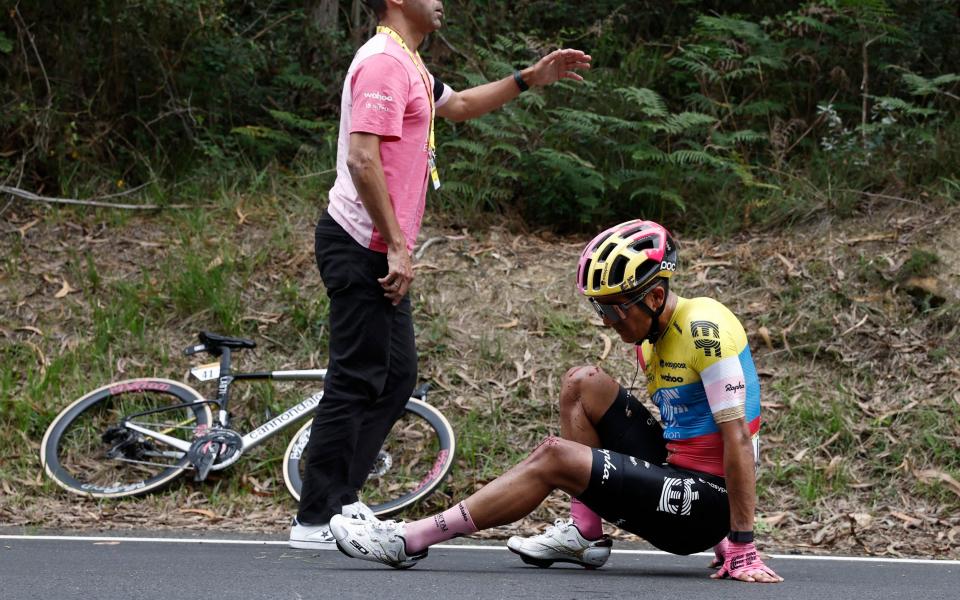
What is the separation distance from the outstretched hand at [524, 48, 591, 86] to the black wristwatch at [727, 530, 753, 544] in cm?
271

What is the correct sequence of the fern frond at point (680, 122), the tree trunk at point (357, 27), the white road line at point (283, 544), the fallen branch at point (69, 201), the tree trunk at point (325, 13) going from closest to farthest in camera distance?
the white road line at point (283, 544), the fern frond at point (680, 122), the fallen branch at point (69, 201), the tree trunk at point (357, 27), the tree trunk at point (325, 13)

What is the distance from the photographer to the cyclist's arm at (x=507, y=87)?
20.7 feet

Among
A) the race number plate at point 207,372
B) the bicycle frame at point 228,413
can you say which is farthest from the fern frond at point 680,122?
the race number plate at point 207,372

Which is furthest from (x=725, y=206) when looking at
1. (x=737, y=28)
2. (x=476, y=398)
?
(x=476, y=398)

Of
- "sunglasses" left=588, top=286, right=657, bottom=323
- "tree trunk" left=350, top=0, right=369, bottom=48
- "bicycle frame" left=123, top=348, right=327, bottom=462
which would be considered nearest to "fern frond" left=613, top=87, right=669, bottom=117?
"tree trunk" left=350, top=0, right=369, bottom=48

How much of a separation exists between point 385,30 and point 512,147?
14.9ft

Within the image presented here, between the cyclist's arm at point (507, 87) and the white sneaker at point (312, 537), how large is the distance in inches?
91.0

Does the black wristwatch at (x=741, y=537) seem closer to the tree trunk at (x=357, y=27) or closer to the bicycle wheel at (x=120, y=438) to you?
the bicycle wheel at (x=120, y=438)

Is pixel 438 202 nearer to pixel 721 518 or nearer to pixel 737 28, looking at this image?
pixel 737 28

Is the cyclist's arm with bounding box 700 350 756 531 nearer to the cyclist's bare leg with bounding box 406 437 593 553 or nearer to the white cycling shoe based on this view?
the cyclist's bare leg with bounding box 406 437 593 553

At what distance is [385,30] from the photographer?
18.1 ft

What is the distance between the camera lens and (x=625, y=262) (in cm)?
477

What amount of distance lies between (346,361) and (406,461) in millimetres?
2605

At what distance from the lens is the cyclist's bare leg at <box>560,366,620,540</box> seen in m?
5.08
